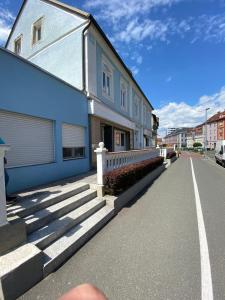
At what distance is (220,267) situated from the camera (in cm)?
298

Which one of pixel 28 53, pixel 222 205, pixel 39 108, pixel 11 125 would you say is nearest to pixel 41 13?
pixel 28 53

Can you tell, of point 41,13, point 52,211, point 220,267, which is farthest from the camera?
point 41,13

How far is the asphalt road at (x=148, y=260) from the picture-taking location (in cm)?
255

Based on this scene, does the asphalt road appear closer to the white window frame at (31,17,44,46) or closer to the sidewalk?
the sidewalk

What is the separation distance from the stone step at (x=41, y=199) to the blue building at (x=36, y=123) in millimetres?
938

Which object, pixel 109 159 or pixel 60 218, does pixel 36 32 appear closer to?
pixel 109 159

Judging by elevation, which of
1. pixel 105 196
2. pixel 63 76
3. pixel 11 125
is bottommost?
pixel 105 196

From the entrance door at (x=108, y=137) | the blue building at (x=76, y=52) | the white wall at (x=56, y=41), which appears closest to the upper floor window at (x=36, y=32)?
the blue building at (x=76, y=52)

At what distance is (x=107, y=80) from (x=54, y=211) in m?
10.9

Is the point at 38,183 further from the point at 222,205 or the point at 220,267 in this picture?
the point at 222,205

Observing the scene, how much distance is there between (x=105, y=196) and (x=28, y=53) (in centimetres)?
1170

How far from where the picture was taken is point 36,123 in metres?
6.26

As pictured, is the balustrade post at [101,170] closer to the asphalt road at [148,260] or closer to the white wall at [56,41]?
the asphalt road at [148,260]

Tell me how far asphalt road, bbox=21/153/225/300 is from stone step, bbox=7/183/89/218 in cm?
133
